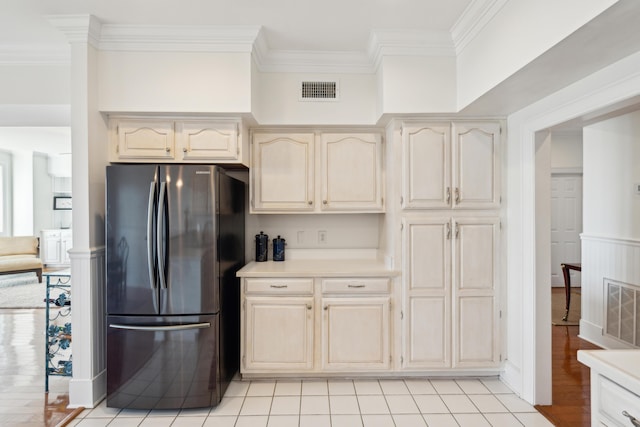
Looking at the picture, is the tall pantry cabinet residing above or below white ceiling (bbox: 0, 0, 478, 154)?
below

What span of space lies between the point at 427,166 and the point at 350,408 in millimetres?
1834

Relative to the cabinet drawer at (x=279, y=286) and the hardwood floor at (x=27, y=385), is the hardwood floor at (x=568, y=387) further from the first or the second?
the hardwood floor at (x=27, y=385)

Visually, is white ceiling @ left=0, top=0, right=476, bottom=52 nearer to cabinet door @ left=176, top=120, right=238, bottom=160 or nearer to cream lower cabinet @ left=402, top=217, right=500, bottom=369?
cabinet door @ left=176, top=120, right=238, bottom=160

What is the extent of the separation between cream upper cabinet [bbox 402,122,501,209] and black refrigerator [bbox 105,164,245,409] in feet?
A: 4.90

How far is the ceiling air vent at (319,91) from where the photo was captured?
298cm

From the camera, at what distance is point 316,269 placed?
2.86 meters

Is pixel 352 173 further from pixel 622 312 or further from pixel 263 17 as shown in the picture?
pixel 622 312

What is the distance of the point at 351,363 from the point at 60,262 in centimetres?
810

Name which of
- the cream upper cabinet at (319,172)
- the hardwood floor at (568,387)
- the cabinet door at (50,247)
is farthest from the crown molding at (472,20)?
the cabinet door at (50,247)

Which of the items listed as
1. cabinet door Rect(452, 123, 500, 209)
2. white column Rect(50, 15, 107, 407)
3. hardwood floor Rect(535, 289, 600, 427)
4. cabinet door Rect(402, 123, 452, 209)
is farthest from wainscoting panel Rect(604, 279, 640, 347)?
white column Rect(50, 15, 107, 407)

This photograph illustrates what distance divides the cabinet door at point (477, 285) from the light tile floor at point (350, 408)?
0.93 ft

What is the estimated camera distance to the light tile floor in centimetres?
230

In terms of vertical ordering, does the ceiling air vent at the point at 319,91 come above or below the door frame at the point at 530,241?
above

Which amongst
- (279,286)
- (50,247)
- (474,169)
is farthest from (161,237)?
(50,247)
